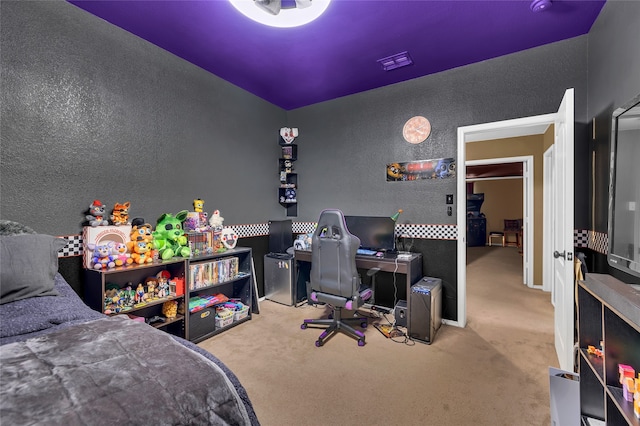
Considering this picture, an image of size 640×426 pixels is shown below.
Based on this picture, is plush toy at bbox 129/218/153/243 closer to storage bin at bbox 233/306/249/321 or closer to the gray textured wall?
the gray textured wall

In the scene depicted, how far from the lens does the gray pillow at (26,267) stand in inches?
57.1

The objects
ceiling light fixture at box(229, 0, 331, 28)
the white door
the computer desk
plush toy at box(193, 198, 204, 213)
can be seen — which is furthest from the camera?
plush toy at box(193, 198, 204, 213)

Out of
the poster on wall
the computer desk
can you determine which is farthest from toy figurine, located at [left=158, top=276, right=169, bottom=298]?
the poster on wall

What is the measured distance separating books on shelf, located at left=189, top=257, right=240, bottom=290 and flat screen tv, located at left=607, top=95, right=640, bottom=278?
2996 millimetres

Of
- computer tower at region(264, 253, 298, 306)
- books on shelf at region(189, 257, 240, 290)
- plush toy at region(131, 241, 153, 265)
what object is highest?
plush toy at region(131, 241, 153, 265)

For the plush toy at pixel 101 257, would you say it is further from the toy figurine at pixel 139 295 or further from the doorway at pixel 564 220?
the doorway at pixel 564 220

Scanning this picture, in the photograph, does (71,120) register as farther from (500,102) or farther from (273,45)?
(500,102)

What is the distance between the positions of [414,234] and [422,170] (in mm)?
752

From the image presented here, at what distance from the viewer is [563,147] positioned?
6.89 ft

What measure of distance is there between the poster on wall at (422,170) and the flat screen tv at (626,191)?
5.25 ft

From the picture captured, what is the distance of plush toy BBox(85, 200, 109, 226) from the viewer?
7.22ft

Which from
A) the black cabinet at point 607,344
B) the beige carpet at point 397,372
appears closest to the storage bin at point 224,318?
the beige carpet at point 397,372

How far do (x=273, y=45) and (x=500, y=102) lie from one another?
2330 millimetres

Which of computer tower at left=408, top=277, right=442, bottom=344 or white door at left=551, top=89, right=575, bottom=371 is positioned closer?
white door at left=551, top=89, right=575, bottom=371
